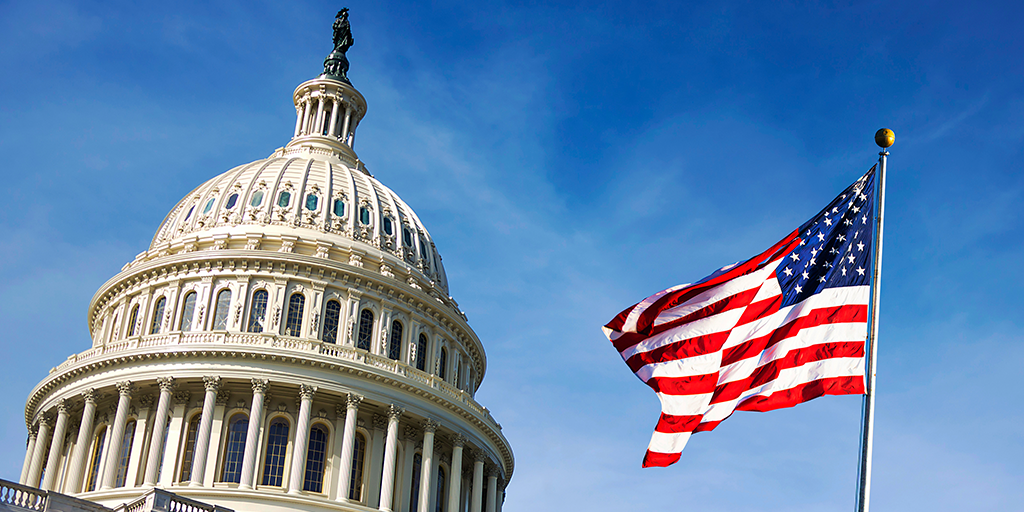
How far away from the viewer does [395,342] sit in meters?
62.7

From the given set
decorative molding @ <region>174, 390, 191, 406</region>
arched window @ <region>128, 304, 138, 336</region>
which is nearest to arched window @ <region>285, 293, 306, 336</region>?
decorative molding @ <region>174, 390, 191, 406</region>

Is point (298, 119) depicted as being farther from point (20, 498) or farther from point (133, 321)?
point (20, 498)

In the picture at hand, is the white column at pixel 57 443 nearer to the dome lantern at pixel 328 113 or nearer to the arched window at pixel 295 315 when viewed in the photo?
the arched window at pixel 295 315

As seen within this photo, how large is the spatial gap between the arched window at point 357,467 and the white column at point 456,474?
218 inches

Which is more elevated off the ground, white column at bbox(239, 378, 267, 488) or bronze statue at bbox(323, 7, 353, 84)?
bronze statue at bbox(323, 7, 353, 84)

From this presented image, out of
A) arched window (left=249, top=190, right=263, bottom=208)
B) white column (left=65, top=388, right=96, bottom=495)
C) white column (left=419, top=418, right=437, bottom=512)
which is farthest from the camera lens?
arched window (left=249, top=190, right=263, bottom=208)

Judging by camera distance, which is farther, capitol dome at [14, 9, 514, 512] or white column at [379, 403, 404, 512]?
white column at [379, 403, 404, 512]

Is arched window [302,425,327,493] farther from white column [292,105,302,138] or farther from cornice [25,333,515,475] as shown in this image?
white column [292,105,302,138]

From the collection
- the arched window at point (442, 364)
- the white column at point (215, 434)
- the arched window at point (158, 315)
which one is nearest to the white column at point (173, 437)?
the white column at point (215, 434)

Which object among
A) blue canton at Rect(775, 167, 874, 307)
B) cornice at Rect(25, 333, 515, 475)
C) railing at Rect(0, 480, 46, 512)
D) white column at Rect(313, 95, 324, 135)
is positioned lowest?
railing at Rect(0, 480, 46, 512)

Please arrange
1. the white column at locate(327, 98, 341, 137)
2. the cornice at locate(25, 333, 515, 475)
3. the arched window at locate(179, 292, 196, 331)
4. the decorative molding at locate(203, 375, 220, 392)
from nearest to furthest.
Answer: the decorative molding at locate(203, 375, 220, 392), the cornice at locate(25, 333, 515, 475), the arched window at locate(179, 292, 196, 331), the white column at locate(327, 98, 341, 137)

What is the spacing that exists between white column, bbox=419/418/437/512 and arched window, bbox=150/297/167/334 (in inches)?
661

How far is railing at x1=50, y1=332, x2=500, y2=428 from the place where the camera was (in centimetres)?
5631

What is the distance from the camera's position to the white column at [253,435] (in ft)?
172
